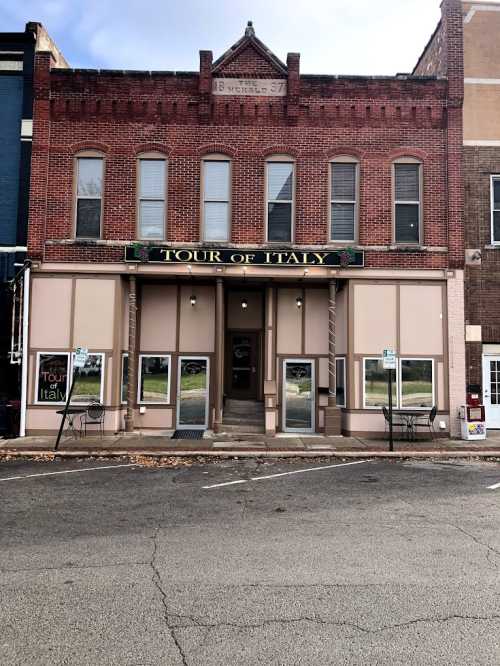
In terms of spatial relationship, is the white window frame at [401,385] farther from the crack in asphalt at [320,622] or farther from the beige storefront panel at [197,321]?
the crack in asphalt at [320,622]

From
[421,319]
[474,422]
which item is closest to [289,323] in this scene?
[421,319]

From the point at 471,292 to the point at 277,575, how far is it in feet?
44.2

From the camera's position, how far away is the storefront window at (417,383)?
16125 mm

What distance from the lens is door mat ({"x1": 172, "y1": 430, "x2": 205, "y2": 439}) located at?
15.7 m

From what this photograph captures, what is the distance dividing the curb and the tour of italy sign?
5.42 metres

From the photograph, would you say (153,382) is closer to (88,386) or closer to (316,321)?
(88,386)

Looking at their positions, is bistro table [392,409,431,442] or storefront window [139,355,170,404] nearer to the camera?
bistro table [392,409,431,442]

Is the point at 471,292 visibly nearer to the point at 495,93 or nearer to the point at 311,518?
the point at 495,93

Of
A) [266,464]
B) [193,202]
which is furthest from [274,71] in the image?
[266,464]

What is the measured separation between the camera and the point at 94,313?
634 inches

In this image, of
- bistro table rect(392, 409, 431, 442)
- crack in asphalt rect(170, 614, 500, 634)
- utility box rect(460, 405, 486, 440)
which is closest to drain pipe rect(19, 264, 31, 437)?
bistro table rect(392, 409, 431, 442)

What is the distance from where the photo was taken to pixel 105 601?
4906 mm

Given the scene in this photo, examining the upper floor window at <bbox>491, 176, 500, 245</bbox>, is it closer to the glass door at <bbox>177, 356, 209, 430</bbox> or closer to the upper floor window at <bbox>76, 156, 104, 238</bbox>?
the glass door at <bbox>177, 356, 209, 430</bbox>

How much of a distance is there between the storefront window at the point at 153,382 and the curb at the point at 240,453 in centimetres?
348
